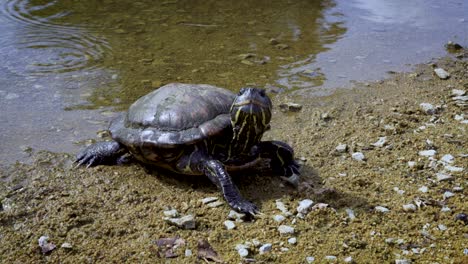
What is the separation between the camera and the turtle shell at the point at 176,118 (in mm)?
4348

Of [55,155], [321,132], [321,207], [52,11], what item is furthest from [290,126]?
[52,11]

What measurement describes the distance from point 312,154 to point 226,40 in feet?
13.1

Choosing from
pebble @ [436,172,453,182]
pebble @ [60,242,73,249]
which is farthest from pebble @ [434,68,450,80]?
pebble @ [60,242,73,249]

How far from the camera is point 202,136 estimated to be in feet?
14.1

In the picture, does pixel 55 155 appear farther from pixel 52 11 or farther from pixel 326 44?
pixel 52 11

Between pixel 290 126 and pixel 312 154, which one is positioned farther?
pixel 290 126

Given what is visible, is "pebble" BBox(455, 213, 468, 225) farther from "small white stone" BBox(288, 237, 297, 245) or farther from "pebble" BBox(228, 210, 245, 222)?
"pebble" BBox(228, 210, 245, 222)

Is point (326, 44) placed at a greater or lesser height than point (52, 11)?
lesser

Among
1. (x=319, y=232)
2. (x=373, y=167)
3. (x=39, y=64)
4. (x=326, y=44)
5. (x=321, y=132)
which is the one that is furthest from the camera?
(x=326, y=44)

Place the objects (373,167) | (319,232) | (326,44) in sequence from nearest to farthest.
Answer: (319,232) < (373,167) < (326,44)

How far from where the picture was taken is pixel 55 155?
507 centimetres

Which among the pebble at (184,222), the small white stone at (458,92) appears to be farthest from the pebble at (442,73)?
the pebble at (184,222)

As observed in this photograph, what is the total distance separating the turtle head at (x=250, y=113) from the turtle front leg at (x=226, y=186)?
13.3 inches

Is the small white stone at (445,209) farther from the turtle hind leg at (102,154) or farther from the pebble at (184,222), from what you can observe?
the turtle hind leg at (102,154)
